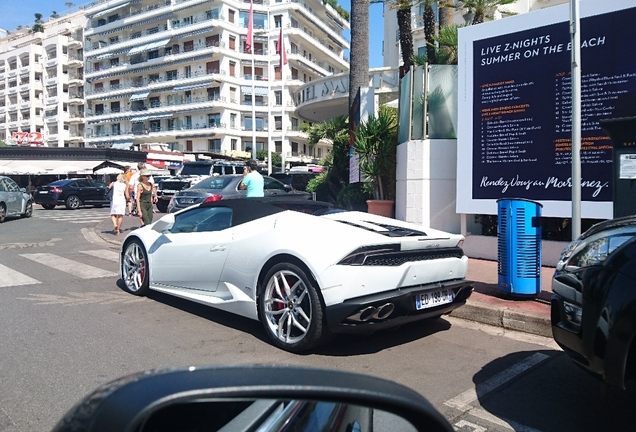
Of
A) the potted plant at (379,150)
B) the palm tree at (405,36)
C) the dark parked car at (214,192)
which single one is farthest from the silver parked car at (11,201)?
the palm tree at (405,36)

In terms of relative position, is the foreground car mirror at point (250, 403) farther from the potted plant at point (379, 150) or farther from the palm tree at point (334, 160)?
the palm tree at point (334, 160)

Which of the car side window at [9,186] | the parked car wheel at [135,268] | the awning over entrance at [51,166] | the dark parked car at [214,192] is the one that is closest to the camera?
the parked car wheel at [135,268]

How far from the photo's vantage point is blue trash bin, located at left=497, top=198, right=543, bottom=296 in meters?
5.95

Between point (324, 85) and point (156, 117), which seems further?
point (156, 117)

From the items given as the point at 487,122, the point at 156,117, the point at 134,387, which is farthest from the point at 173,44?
the point at 134,387

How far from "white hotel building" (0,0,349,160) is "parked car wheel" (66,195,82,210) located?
38.6m

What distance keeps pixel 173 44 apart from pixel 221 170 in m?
55.1

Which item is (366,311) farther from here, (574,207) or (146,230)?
(146,230)

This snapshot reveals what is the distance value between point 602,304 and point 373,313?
1736 millimetres

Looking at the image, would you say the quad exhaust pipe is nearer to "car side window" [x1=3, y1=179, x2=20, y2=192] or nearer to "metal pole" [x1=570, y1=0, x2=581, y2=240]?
"metal pole" [x1=570, y1=0, x2=581, y2=240]

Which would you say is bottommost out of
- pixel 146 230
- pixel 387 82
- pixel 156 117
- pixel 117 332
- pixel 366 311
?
pixel 117 332

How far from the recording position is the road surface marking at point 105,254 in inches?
400

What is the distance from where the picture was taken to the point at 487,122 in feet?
27.2

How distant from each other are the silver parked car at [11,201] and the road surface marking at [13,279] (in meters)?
10.8
